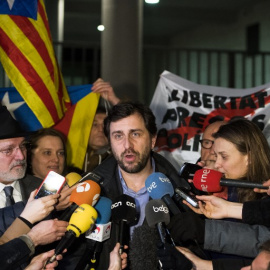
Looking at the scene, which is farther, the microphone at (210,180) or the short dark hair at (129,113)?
the short dark hair at (129,113)

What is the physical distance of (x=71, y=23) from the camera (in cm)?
1750

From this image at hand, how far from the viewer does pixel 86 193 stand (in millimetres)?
3480

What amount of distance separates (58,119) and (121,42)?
9.32ft

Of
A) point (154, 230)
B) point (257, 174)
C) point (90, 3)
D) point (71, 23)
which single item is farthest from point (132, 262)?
point (71, 23)

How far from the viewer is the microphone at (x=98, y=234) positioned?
3520mm

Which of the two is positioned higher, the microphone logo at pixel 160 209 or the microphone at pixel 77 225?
the microphone logo at pixel 160 209

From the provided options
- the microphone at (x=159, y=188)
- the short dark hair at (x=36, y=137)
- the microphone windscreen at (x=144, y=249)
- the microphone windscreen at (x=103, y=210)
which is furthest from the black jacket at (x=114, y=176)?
the short dark hair at (x=36, y=137)

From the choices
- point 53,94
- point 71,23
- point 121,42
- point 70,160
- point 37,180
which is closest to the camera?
point 37,180

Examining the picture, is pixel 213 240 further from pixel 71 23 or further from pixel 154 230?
pixel 71 23

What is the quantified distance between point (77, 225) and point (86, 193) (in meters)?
0.38

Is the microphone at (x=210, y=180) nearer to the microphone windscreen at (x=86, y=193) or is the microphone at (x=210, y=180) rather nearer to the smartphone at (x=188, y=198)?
the smartphone at (x=188, y=198)

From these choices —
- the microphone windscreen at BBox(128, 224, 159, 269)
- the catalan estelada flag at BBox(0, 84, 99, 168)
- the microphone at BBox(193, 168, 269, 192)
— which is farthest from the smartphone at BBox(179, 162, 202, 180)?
the catalan estelada flag at BBox(0, 84, 99, 168)

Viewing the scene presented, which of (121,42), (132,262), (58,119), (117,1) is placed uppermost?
(117,1)

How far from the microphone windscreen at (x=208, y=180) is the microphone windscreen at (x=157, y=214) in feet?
1.12
